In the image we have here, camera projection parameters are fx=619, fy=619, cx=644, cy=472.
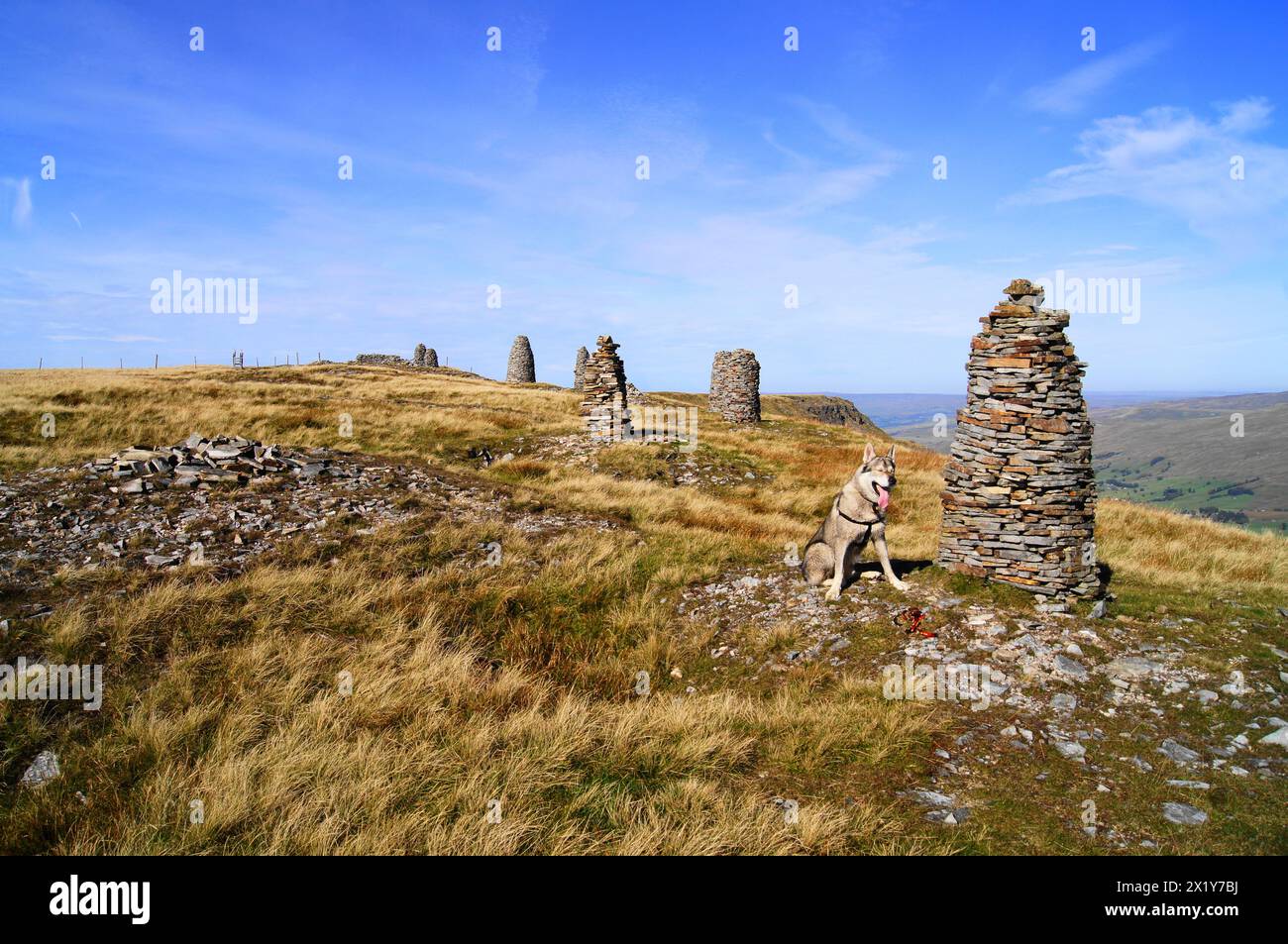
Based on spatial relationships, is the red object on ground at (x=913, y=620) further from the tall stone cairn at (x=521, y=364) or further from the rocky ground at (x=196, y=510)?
the tall stone cairn at (x=521, y=364)

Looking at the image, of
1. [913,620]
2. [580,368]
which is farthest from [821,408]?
[913,620]

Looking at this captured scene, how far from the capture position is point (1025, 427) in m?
8.53

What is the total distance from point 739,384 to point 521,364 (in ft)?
94.0

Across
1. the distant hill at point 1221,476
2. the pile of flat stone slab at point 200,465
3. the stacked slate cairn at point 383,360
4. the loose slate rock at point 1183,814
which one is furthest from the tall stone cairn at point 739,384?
the distant hill at point 1221,476

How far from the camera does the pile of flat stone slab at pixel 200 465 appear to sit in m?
12.3

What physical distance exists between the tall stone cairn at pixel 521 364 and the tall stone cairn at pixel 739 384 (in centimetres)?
2611

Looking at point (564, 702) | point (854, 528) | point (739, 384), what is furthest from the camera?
point (739, 384)

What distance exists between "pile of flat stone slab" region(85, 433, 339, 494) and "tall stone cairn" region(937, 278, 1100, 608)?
1304 cm

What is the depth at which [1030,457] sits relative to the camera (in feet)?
27.8

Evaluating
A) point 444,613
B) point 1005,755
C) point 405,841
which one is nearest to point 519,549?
point 444,613

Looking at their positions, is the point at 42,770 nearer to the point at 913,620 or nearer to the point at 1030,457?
the point at 913,620
